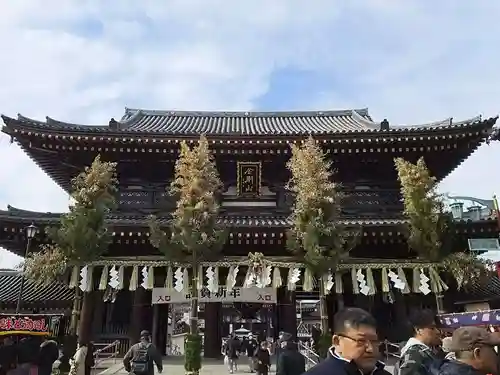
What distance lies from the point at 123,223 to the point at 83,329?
3378 millimetres

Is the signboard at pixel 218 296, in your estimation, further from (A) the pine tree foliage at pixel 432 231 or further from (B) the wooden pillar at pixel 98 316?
(A) the pine tree foliage at pixel 432 231

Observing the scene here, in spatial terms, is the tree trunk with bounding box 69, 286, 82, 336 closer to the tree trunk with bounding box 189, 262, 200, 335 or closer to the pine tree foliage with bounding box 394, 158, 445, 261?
the tree trunk with bounding box 189, 262, 200, 335

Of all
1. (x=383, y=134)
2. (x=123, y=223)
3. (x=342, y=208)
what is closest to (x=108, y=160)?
(x=123, y=223)

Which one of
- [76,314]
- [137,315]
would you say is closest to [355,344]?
[76,314]

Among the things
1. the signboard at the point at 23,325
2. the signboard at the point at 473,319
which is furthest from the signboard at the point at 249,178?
the signboard at the point at 23,325

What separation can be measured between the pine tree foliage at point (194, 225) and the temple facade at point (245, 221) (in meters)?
1.11

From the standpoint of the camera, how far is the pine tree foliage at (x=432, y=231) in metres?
13.4

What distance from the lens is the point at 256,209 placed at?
1634 centimetres

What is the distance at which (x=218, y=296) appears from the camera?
14.6 meters

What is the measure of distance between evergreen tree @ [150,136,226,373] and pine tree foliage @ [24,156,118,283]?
1608 millimetres

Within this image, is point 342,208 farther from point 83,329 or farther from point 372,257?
point 83,329

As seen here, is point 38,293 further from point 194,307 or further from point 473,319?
point 473,319

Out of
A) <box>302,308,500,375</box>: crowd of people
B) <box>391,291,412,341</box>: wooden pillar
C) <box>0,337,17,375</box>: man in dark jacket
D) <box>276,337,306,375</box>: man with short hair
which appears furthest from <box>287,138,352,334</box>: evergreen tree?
<box>302,308,500,375</box>: crowd of people

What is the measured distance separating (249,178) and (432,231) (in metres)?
6.48
